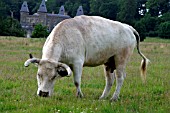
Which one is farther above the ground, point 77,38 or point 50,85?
point 77,38

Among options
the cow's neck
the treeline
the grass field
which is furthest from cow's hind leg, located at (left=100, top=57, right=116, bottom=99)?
the treeline

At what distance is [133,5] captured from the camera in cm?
12125

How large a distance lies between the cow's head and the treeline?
62.2m

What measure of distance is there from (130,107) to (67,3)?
6371 inches

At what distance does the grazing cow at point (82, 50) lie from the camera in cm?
854

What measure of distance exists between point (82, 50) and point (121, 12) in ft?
373

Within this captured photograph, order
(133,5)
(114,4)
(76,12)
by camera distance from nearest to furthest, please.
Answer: (133,5) < (114,4) < (76,12)

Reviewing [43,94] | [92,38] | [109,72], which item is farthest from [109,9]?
[43,94]

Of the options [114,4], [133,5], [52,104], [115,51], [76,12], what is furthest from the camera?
[76,12]

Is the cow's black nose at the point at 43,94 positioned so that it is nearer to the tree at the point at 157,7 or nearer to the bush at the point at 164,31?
the bush at the point at 164,31

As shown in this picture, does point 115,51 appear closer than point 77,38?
No

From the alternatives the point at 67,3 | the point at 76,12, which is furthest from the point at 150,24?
the point at 67,3

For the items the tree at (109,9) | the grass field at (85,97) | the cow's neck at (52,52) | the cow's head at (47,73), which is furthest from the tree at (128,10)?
the cow's head at (47,73)

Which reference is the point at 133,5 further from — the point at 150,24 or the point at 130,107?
the point at 130,107
